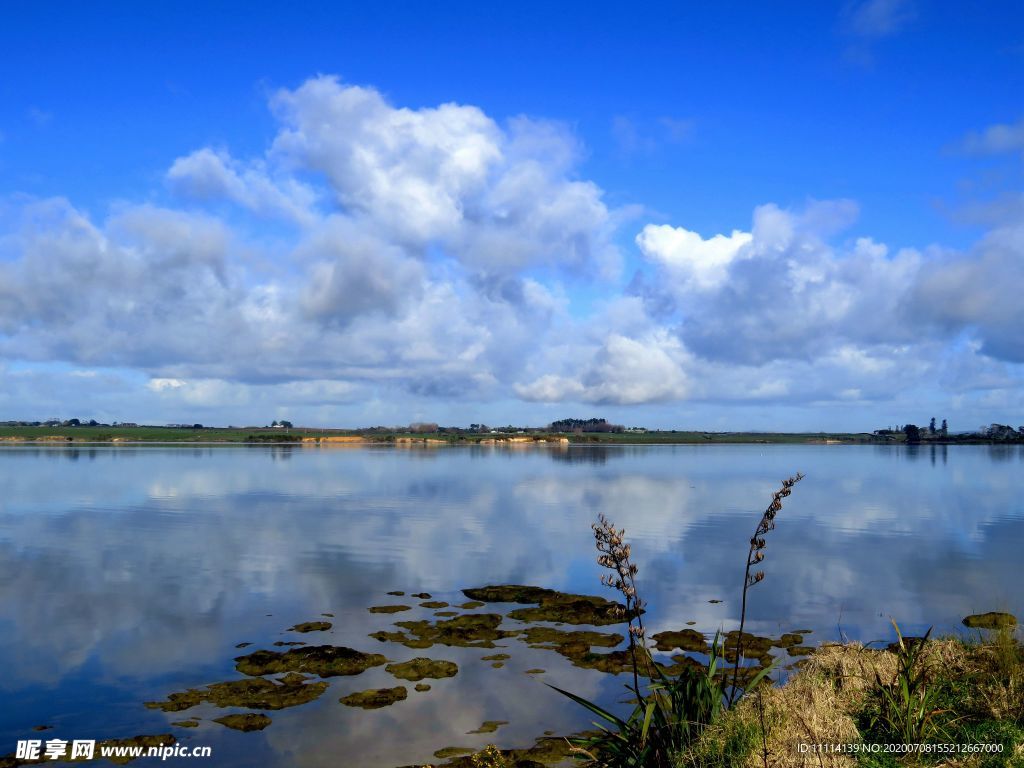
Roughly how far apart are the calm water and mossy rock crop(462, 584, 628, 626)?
1.25m

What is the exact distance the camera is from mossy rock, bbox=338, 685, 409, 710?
14125 mm

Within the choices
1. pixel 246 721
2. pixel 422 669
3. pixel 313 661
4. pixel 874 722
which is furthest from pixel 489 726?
pixel 874 722

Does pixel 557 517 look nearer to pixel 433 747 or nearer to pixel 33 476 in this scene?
pixel 433 747

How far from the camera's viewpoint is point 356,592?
24.1 meters

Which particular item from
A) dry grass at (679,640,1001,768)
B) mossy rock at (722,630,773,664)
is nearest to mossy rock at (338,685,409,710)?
dry grass at (679,640,1001,768)

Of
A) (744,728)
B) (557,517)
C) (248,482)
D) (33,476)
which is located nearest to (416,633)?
(744,728)

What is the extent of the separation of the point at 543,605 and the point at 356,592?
254 inches

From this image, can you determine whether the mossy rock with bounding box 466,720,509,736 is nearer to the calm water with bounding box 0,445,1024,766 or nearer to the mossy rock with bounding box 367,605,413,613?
the calm water with bounding box 0,445,1024,766

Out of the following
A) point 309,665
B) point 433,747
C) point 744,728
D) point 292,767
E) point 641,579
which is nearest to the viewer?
point 744,728

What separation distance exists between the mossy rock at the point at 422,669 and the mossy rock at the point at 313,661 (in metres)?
0.59

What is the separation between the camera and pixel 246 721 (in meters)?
13.2

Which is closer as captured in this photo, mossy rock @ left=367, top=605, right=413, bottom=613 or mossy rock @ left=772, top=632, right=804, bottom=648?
mossy rock @ left=772, top=632, right=804, bottom=648

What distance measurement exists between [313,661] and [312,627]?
323 cm

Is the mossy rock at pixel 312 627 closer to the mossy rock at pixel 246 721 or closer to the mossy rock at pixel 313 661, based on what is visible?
the mossy rock at pixel 313 661
